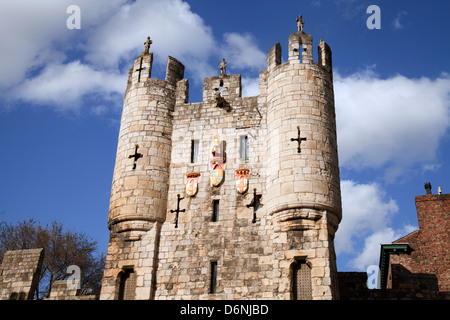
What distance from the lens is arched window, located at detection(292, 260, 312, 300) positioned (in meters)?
14.9

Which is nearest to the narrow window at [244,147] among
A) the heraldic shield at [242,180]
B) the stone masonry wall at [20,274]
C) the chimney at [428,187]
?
the heraldic shield at [242,180]

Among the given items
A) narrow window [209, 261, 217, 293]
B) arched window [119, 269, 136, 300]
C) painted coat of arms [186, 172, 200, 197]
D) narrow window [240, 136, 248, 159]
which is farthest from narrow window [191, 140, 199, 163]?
arched window [119, 269, 136, 300]

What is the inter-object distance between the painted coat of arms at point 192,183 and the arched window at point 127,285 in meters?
3.10

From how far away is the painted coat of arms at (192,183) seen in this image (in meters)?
17.5

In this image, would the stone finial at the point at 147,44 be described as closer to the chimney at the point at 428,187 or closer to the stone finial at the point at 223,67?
the stone finial at the point at 223,67

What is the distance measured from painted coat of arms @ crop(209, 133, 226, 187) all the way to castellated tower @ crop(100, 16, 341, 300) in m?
0.04

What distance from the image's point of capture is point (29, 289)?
1855 cm

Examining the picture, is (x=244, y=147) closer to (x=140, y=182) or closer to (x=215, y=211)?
(x=215, y=211)

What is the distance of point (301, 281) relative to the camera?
15117 mm

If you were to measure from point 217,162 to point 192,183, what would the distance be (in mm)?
1087

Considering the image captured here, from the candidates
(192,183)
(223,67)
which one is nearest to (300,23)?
(223,67)

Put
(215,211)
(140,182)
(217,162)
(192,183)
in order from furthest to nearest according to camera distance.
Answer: (217,162), (192,183), (140,182), (215,211)

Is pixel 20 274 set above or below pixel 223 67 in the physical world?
below
